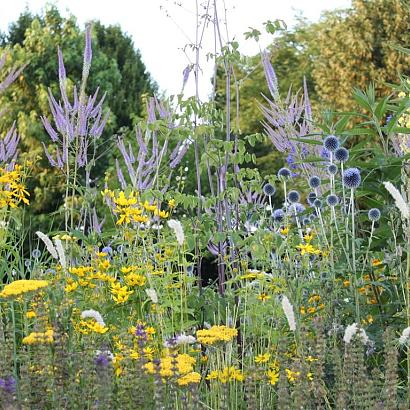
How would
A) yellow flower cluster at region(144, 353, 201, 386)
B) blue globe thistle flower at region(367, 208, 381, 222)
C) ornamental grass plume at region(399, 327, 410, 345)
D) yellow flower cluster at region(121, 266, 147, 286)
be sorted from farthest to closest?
blue globe thistle flower at region(367, 208, 381, 222), yellow flower cluster at region(121, 266, 147, 286), yellow flower cluster at region(144, 353, 201, 386), ornamental grass plume at region(399, 327, 410, 345)

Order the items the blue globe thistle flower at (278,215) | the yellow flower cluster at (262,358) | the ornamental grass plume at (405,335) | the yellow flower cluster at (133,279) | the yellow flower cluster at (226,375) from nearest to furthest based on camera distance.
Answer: the ornamental grass plume at (405,335)
the yellow flower cluster at (226,375)
the yellow flower cluster at (262,358)
the yellow flower cluster at (133,279)
the blue globe thistle flower at (278,215)

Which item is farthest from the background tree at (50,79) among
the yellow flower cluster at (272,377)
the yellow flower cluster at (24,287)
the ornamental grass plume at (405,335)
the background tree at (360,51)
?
the ornamental grass plume at (405,335)

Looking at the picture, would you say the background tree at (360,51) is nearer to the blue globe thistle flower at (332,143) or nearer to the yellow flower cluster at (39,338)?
the blue globe thistle flower at (332,143)

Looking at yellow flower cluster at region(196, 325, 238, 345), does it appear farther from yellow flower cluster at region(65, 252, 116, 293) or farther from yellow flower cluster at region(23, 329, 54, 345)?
yellow flower cluster at region(65, 252, 116, 293)

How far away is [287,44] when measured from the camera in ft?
95.0

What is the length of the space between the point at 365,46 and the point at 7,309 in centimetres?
1848

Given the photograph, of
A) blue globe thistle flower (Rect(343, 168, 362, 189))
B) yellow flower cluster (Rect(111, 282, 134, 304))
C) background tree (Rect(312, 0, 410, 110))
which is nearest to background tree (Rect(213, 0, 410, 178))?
background tree (Rect(312, 0, 410, 110))

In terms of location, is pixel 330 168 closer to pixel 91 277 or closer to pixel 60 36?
pixel 91 277

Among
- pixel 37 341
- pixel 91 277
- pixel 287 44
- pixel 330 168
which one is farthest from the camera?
pixel 287 44

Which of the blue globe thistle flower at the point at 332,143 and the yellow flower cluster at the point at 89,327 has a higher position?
the blue globe thistle flower at the point at 332,143

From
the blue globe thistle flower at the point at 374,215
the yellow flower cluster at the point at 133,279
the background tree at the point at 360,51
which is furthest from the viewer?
the background tree at the point at 360,51

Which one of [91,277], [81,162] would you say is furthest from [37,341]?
[81,162]

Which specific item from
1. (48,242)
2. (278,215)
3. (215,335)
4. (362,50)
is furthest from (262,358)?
(362,50)

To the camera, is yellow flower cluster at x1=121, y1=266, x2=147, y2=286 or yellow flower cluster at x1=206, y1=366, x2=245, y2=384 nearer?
yellow flower cluster at x1=206, y1=366, x2=245, y2=384
